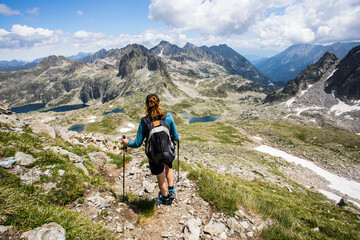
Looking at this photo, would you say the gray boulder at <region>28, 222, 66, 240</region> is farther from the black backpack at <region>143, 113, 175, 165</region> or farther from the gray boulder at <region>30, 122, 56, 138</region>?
the gray boulder at <region>30, 122, 56, 138</region>

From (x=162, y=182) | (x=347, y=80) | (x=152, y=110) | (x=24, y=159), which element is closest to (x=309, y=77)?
(x=347, y=80)

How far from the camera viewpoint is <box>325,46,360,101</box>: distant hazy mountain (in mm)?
130225

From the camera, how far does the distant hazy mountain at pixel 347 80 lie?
130 metres

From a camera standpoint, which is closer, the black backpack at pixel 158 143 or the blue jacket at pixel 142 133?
the black backpack at pixel 158 143

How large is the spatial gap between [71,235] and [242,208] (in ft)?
18.8

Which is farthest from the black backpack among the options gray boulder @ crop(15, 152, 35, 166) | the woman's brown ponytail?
gray boulder @ crop(15, 152, 35, 166)

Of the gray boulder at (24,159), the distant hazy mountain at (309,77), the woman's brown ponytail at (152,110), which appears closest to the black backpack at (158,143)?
the woman's brown ponytail at (152,110)

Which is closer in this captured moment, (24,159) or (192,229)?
(192,229)

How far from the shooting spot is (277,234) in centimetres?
497

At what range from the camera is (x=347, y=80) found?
13812 cm

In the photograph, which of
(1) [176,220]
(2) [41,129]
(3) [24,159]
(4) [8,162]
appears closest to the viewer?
(1) [176,220]

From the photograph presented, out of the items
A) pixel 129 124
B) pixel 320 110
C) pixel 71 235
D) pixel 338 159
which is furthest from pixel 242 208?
pixel 320 110

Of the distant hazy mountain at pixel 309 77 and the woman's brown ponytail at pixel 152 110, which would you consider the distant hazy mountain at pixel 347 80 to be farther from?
the woman's brown ponytail at pixel 152 110

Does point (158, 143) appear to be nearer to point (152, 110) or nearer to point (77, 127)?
point (152, 110)
